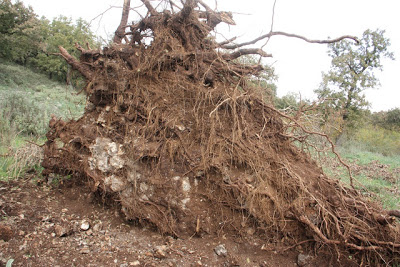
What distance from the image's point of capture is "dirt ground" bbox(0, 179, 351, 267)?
7.93 feet

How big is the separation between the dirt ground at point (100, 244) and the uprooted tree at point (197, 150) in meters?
0.15

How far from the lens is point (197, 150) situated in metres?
3.10

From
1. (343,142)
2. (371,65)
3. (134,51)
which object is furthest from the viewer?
(343,142)

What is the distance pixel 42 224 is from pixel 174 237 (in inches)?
56.4

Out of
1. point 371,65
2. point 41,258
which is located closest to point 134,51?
point 41,258

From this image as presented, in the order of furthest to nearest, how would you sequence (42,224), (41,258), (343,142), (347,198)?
(343,142) < (347,198) < (42,224) < (41,258)

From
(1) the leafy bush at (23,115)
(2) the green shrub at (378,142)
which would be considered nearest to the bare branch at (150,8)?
(1) the leafy bush at (23,115)

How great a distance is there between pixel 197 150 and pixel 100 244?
144cm

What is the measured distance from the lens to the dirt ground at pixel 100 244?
2418 mm

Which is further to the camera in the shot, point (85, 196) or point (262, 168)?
point (85, 196)

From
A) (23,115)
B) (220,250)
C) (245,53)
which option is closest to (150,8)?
(245,53)

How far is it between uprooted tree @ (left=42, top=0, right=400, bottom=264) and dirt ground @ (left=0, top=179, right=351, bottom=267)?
6.0 inches

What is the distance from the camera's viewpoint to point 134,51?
3605mm

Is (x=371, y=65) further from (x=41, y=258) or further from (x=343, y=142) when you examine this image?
(x=41, y=258)
